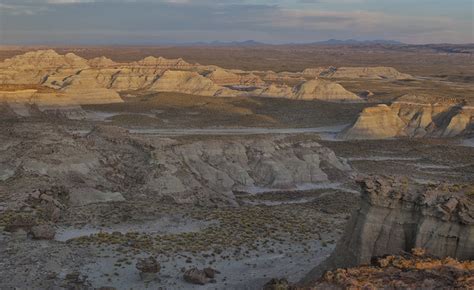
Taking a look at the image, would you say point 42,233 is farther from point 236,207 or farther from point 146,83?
point 146,83

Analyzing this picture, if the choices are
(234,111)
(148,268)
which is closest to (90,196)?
(148,268)

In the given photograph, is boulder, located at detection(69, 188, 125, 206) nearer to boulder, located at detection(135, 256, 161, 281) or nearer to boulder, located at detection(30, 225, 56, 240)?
boulder, located at detection(30, 225, 56, 240)

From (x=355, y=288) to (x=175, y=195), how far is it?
1983 centimetres

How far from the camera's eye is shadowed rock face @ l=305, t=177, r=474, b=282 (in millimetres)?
15938

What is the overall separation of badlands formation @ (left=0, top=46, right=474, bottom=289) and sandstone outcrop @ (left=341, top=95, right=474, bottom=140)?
0.19 m

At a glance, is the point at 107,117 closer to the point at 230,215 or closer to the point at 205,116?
the point at 205,116

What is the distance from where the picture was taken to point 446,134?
6347 cm

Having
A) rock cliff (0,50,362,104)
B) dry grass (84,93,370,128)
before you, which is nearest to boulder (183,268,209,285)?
dry grass (84,93,370,128)

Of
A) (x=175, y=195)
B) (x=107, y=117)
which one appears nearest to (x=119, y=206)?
(x=175, y=195)

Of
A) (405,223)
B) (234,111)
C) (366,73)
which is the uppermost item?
(366,73)

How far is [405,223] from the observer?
1711 cm

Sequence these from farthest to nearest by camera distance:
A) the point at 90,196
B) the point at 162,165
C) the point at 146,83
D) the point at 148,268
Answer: the point at 146,83 → the point at 162,165 → the point at 90,196 → the point at 148,268

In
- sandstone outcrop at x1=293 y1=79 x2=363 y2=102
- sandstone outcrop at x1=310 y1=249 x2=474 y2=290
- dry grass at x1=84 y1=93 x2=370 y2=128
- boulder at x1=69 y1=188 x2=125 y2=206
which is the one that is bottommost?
dry grass at x1=84 y1=93 x2=370 y2=128

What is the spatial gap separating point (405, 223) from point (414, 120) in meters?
52.3
